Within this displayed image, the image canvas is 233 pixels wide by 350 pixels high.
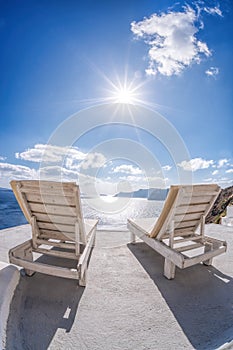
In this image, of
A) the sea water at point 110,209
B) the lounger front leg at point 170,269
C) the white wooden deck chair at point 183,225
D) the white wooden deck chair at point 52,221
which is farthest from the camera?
the sea water at point 110,209

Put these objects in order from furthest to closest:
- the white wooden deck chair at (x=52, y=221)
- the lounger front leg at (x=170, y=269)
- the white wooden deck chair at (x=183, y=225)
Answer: the lounger front leg at (x=170, y=269)
the white wooden deck chair at (x=183, y=225)
the white wooden deck chair at (x=52, y=221)

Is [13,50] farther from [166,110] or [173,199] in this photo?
[173,199]

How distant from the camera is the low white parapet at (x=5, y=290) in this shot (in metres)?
1.13

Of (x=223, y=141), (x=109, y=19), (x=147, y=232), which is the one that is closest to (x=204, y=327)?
(x=147, y=232)

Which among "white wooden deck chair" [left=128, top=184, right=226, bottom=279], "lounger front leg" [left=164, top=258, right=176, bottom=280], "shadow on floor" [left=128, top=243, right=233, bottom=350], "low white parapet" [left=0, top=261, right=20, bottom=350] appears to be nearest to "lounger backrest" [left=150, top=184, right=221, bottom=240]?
"white wooden deck chair" [left=128, top=184, right=226, bottom=279]

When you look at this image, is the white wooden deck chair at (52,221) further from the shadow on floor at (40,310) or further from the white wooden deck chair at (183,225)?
the white wooden deck chair at (183,225)

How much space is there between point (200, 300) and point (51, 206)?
1636mm

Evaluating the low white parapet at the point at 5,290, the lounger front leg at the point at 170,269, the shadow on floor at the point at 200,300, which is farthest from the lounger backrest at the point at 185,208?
the low white parapet at the point at 5,290

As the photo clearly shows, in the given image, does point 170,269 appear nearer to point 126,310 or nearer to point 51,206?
point 126,310

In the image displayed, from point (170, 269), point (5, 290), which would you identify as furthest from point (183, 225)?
point (5, 290)

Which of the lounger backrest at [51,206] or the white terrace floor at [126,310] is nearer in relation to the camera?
the white terrace floor at [126,310]

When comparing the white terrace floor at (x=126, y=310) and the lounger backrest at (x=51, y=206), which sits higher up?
the lounger backrest at (x=51, y=206)

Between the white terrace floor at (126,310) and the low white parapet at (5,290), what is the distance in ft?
0.16

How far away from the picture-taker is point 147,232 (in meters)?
2.40
